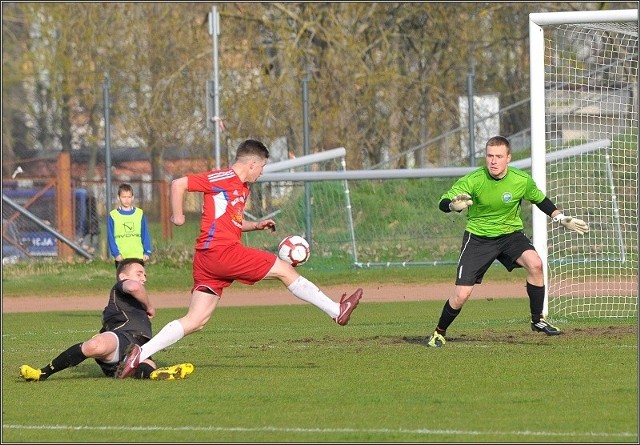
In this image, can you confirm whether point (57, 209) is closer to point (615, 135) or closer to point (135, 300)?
point (615, 135)

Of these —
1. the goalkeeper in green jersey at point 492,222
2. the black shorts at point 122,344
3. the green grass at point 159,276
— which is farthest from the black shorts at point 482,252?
the green grass at point 159,276

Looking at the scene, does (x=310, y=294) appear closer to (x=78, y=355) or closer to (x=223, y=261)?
(x=223, y=261)

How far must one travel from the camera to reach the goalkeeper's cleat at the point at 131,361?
9617 mm

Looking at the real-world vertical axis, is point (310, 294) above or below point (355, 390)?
above

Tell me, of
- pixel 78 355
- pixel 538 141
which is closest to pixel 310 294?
pixel 78 355

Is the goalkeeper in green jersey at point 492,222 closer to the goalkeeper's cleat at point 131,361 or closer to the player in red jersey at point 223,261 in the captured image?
the player in red jersey at point 223,261

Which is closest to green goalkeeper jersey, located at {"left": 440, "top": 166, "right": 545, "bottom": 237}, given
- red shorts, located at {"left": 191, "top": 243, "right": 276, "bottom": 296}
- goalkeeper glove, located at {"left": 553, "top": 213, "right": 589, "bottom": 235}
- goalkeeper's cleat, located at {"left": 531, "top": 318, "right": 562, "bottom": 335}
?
goalkeeper glove, located at {"left": 553, "top": 213, "right": 589, "bottom": 235}

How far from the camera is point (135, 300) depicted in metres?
10.1

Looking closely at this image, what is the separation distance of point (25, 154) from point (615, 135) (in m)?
31.8

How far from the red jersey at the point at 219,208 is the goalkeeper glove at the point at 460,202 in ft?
6.35

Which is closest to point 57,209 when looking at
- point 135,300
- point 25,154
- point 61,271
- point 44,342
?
point 61,271

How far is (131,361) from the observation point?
9625mm

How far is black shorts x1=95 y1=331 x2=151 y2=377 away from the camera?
32.4 ft

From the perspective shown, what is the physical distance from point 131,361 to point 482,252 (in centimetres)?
342
